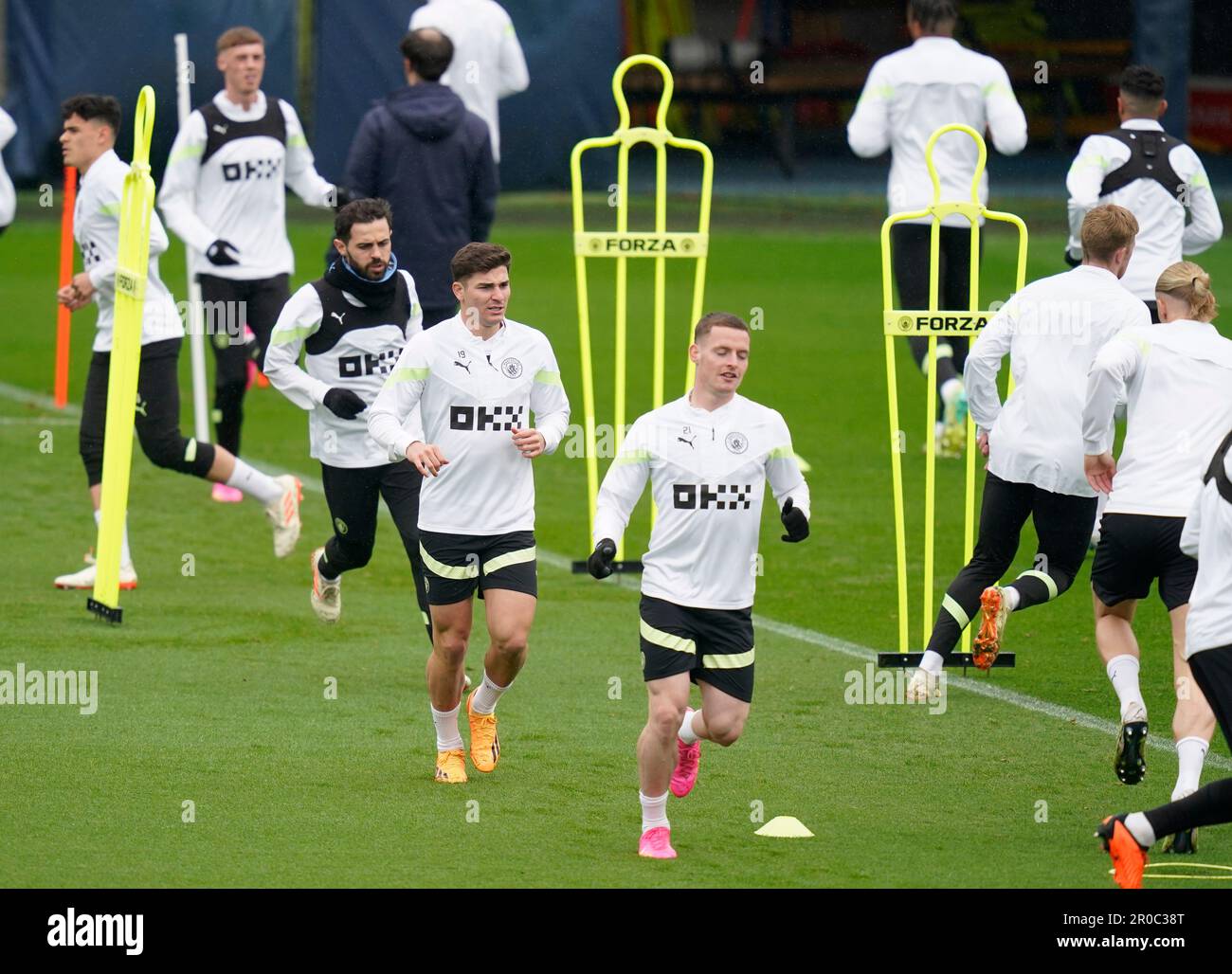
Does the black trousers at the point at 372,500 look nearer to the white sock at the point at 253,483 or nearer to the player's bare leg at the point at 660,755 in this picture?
the white sock at the point at 253,483

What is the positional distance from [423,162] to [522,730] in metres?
4.10

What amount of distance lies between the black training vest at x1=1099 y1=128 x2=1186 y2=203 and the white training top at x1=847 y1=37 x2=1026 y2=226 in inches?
61.7

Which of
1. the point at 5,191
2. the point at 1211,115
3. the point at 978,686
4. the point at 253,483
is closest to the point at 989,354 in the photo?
the point at 978,686

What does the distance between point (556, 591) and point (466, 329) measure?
3703mm

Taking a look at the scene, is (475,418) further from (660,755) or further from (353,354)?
(660,755)

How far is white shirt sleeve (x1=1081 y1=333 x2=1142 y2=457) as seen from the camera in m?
7.19

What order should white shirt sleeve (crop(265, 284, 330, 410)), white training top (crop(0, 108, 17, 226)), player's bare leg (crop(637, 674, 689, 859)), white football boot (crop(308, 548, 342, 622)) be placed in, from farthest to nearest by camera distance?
1. white training top (crop(0, 108, 17, 226))
2. white football boot (crop(308, 548, 342, 622))
3. white shirt sleeve (crop(265, 284, 330, 410))
4. player's bare leg (crop(637, 674, 689, 859))

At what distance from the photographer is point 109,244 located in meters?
10.5

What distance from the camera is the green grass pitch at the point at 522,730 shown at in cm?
670

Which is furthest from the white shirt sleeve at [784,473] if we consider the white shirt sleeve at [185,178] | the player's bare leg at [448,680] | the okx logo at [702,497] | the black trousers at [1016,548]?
the white shirt sleeve at [185,178]

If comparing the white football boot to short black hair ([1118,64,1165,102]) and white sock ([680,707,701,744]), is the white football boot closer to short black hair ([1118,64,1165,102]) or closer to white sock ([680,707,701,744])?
white sock ([680,707,701,744])

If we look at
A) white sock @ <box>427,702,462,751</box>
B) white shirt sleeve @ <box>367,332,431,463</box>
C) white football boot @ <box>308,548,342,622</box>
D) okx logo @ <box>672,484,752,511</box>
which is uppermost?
white shirt sleeve @ <box>367,332,431,463</box>

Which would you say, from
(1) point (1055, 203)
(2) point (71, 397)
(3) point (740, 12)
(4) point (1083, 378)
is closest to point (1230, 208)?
(1) point (1055, 203)

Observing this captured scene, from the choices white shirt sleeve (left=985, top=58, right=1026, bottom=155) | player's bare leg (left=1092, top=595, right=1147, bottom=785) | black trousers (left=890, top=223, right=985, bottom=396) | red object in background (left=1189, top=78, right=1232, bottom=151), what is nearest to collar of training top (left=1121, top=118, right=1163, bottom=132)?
white shirt sleeve (left=985, top=58, right=1026, bottom=155)
